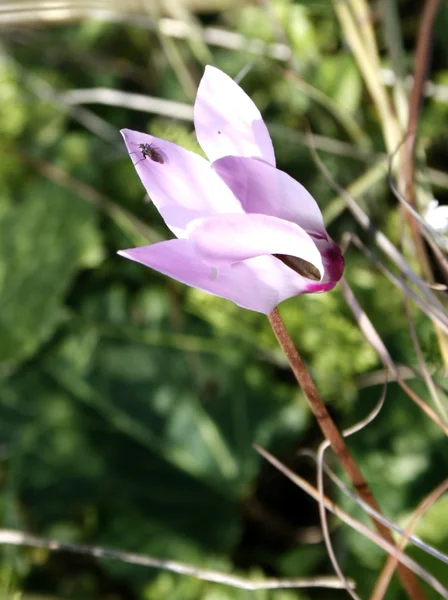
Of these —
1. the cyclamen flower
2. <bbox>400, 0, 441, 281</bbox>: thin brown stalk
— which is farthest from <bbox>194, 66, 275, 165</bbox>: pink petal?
<bbox>400, 0, 441, 281</bbox>: thin brown stalk

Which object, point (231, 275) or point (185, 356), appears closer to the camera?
point (231, 275)

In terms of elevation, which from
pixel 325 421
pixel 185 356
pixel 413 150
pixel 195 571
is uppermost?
pixel 413 150

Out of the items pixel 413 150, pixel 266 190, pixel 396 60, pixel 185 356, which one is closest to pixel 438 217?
pixel 413 150

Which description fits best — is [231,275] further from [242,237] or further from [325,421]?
[325,421]

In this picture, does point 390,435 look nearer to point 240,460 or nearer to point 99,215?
point 240,460

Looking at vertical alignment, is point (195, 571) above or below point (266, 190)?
below

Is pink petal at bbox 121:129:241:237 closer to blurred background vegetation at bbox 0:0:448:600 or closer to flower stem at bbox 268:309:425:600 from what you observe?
flower stem at bbox 268:309:425:600
